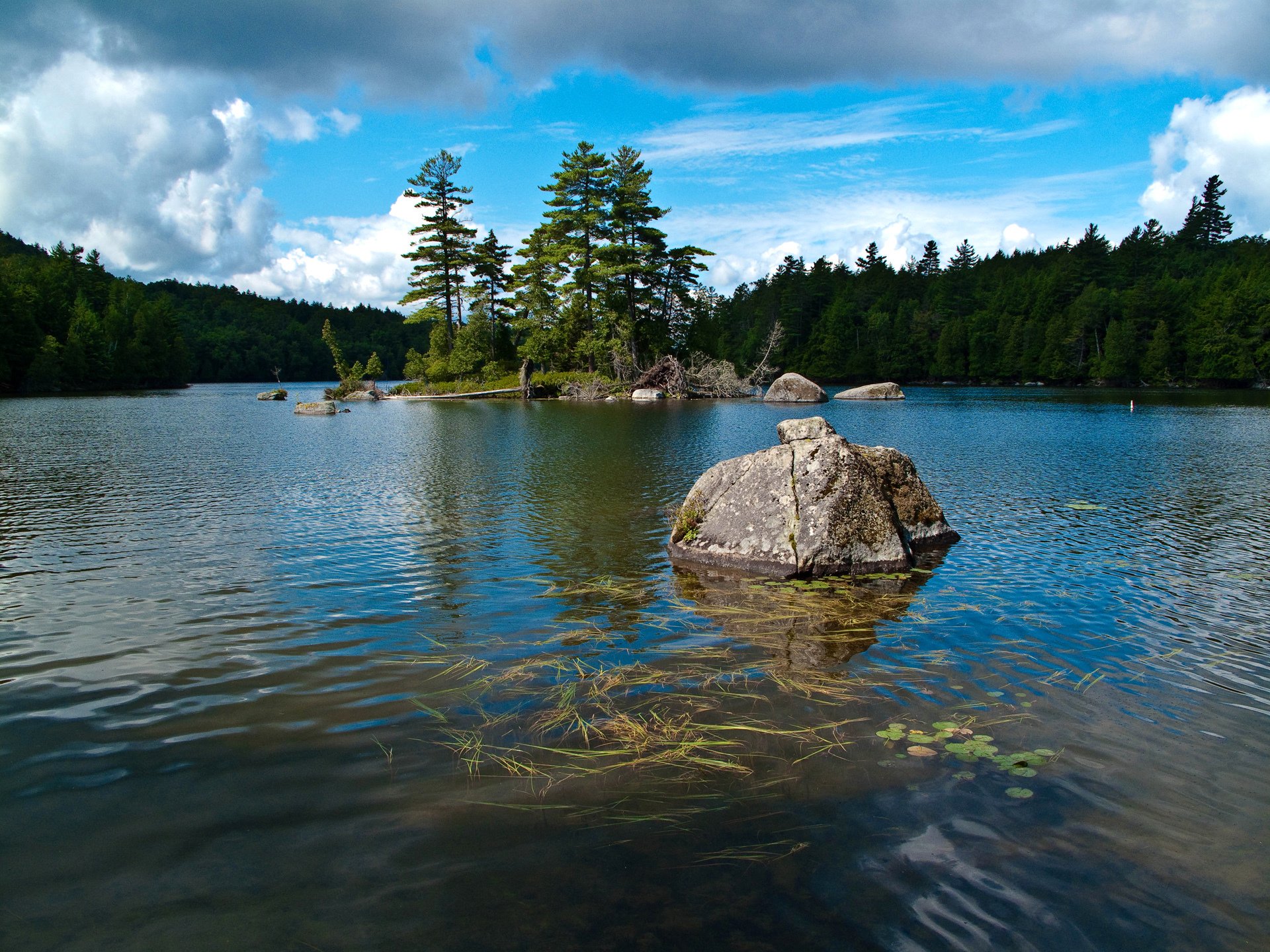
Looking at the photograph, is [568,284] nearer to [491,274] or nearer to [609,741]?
[491,274]

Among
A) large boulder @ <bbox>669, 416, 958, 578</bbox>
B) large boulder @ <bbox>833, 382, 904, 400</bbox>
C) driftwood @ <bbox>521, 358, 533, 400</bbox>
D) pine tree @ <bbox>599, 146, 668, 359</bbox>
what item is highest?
pine tree @ <bbox>599, 146, 668, 359</bbox>

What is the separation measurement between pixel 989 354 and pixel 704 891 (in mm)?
113267

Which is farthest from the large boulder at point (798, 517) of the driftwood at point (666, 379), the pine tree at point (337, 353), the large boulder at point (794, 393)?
the pine tree at point (337, 353)

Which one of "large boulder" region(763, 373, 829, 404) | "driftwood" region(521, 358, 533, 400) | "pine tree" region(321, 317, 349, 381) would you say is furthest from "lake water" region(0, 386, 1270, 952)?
"driftwood" region(521, 358, 533, 400)

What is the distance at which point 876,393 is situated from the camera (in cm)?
6138

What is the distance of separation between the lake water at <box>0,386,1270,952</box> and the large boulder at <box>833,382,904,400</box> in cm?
4977

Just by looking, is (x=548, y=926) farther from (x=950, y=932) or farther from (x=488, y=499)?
(x=488, y=499)

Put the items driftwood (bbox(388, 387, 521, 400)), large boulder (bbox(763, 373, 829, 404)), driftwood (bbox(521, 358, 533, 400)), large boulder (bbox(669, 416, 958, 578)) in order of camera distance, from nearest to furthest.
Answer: large boulder (bbox(669, 416, 958, 578)), large boulder (bbox(763, 373, 829, 404)), driftwood (bbox(521, 358, 533, 400)), driftwood (bbox(388, 387, 521, 400))

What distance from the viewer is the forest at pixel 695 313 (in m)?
60.1

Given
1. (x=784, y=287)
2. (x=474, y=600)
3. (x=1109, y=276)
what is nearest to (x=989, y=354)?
(x=1109, y=276)

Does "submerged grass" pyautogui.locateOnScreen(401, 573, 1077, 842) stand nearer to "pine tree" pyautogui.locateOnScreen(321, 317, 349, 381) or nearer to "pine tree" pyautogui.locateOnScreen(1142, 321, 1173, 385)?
"pine tree" pyautogui.locateOnScreen(321, 317, 349, 381)

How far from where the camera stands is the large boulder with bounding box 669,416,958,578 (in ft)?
33.1

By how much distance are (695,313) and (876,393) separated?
18186mm

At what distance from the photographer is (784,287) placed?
127 meters
